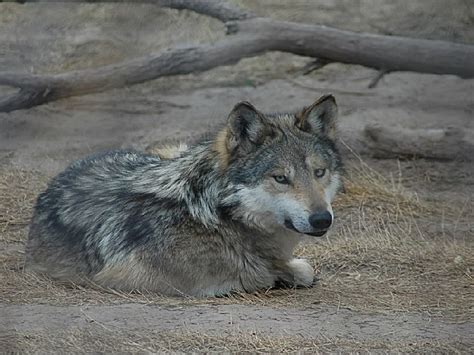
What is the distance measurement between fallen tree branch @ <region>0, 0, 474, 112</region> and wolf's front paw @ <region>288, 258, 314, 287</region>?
3.18m

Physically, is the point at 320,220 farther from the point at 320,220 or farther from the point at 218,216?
the point at 218,216

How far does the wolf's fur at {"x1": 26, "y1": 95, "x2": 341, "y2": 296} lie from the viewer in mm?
5980

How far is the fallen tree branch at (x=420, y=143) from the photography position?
916 centimetres

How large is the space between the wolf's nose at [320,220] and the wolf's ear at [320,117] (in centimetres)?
74

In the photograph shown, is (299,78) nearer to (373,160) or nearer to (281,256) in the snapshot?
(373,160)

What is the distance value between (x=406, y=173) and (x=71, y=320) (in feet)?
15.1

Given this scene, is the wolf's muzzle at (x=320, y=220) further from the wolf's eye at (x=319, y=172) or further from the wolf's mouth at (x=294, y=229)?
the wolf's eye at (x=319, y=172)

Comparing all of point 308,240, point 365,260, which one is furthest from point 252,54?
point 365,260

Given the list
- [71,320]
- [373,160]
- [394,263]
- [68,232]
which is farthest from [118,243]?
[373,160]

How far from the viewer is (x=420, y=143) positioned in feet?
30.3

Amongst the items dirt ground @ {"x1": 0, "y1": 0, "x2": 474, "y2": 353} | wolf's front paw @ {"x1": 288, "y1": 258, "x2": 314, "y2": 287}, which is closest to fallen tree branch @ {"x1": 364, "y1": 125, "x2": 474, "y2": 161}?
dirt ground @ {"x1": 0, "y1": 0, "x2": 474, "y2": 353}

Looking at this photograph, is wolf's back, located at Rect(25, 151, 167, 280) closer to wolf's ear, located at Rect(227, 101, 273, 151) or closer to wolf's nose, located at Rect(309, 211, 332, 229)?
wolf's ear, located at Rect(227, 101, 273, 151)

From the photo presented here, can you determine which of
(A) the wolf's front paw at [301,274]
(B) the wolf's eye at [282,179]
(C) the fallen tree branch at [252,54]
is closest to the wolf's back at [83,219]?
(B) the wolf's eye at [282,179]

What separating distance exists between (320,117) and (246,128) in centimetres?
50
